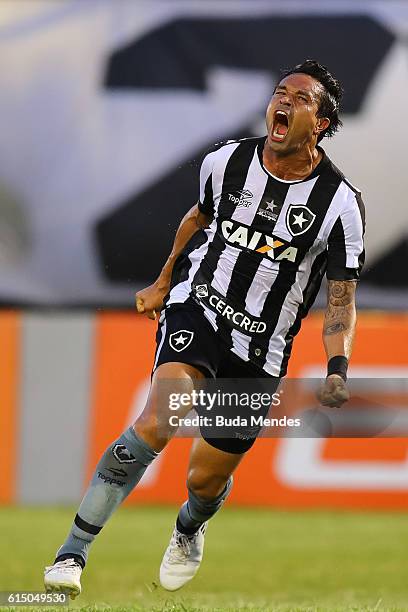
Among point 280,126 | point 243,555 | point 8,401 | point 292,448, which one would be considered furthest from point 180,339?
point 8,401

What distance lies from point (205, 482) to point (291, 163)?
4.30 feet

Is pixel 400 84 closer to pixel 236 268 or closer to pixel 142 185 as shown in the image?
pixel 142 185

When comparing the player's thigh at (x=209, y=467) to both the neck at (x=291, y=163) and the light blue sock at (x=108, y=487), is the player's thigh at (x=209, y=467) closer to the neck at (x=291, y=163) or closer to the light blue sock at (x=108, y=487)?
the light blue sock at (x=108, y=487)

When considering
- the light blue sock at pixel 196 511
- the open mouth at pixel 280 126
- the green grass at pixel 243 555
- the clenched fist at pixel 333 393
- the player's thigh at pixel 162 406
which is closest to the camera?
the clenched fist at pixel 333 393

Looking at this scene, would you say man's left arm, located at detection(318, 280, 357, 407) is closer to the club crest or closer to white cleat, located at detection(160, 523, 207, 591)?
the club crest

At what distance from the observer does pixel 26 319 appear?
31.4 feet

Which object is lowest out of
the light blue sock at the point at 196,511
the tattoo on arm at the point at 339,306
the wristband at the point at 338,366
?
the light blue sock at the point at 196,511

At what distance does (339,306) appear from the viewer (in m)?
4.57

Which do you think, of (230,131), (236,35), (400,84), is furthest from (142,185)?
(400,84)

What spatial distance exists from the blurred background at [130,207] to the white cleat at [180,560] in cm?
412

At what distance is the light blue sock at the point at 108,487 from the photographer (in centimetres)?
438

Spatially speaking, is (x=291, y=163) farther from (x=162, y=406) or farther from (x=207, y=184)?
(x=162, y=406)

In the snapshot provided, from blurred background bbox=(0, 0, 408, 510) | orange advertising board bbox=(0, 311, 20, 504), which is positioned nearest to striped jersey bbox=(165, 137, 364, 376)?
blurred background bbox=(0, 0, 408, 510)

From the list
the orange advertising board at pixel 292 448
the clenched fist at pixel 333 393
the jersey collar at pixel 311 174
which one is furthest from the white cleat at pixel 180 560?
the orange advertising board at pixel 292 448
